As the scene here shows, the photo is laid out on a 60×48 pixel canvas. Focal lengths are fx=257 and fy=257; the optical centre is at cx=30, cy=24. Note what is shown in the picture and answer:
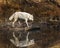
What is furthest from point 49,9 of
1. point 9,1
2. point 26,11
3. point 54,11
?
point 9,1

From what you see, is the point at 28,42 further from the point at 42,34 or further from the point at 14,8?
the point at 14,8

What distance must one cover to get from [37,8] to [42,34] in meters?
0.80

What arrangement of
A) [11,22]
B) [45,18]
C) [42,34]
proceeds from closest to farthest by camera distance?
[42,34]
[11,22]
[45,18]

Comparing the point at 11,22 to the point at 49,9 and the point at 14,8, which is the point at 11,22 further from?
the point at 49,9

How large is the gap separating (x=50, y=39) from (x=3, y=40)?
57 centimetres

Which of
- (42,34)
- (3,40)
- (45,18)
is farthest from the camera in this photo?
(45,18)

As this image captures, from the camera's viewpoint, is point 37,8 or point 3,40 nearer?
point 3,40

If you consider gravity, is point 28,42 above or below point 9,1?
below

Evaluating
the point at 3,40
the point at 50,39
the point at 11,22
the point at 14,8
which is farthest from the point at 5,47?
the point at 14,8

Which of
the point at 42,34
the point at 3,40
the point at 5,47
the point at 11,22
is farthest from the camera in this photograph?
the point at 11,22

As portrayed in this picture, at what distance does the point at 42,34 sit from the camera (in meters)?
3.34

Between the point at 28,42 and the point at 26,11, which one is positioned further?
the point at 26,11

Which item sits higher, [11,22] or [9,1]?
[9,1]

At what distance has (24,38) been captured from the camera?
315 cm
